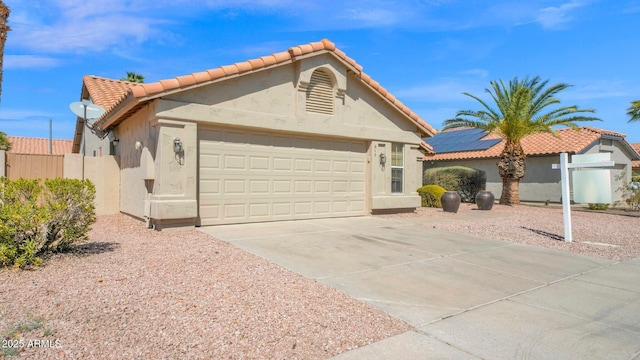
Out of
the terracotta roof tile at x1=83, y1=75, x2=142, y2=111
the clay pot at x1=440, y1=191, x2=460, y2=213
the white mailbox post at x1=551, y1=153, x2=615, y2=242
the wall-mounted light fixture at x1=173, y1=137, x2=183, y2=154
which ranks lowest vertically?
the clay pot at x1=440, y1=191, x2=460, y2=213

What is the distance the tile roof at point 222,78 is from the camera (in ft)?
29.1

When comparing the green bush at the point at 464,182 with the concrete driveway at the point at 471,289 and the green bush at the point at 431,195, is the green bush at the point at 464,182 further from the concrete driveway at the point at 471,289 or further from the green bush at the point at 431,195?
the concrete driveway at the point at 471,289

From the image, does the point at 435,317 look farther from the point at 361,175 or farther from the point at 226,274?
the point at 361,175

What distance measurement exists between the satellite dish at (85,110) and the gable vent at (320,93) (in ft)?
23.5

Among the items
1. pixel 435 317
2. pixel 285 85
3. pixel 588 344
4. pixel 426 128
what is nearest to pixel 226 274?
pixel 435 317

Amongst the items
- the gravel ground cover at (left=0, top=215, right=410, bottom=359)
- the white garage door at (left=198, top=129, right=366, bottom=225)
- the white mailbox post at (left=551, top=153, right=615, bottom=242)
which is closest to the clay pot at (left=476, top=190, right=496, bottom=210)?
the white garage door at (left=198, top=129, right=366, bottom=225)

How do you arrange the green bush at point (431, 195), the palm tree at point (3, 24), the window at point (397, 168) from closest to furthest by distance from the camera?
the palm tree at point (3, 24) → the window at point (397, 168) → the green bush at point (431, 195)

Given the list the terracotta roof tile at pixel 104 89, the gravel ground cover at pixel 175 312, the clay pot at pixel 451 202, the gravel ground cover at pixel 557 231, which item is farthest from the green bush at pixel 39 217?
the clay pot at pixel 451 202

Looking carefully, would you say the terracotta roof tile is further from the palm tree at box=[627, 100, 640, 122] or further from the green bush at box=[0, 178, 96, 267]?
the palm tree at box=[627, 100, 640, 122]

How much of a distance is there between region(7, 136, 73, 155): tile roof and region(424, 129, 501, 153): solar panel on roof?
30644mm

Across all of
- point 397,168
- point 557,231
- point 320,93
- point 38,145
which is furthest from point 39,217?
point 38,145

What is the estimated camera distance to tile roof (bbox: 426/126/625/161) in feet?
72.9

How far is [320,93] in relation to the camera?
1184cm

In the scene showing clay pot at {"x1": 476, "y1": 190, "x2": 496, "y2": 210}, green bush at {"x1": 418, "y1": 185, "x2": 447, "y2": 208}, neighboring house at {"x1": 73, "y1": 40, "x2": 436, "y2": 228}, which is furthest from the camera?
green bush at {"x1": 418, "y1": 185, "x2": 447, "y2": 208}
